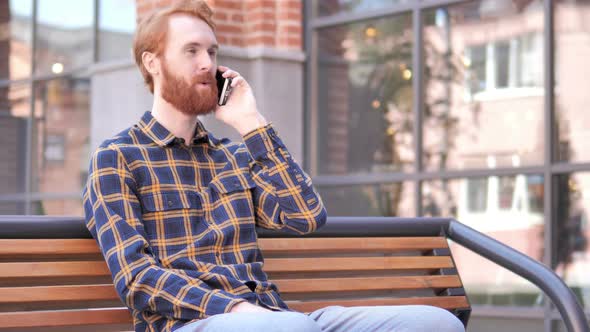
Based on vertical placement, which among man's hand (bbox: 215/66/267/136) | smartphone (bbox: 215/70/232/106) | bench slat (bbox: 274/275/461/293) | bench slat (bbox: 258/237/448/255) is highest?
smartphone (bbox: 215/70/232/106)

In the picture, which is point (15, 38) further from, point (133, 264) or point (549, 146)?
point (133, 264)

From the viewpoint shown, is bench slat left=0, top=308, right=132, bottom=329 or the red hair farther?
the red hair

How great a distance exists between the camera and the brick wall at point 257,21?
24.5 feet

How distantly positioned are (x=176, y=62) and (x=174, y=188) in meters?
0.42

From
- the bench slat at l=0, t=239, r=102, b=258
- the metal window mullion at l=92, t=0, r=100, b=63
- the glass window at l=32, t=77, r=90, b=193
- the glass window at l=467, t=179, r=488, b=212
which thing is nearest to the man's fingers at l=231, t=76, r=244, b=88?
the bench slat at l=0, t=239, r=102, b=258

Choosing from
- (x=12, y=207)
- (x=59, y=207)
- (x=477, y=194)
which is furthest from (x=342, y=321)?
(x=12, y=207)

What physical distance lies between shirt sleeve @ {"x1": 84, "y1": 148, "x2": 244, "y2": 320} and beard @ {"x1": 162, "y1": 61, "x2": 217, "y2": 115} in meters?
0.32

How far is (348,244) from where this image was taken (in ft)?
13.1

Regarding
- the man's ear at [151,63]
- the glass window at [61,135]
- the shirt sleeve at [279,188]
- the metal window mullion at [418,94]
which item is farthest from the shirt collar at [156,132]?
the glass window at [61,135]

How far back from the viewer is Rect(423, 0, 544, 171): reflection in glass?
6766 millimetres

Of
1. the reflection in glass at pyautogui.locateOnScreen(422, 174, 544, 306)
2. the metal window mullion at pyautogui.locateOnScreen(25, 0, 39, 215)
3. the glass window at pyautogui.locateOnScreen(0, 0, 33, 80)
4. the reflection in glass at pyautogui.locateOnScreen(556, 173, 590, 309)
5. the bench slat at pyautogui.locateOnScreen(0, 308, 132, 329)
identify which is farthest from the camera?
the glass window at pyautogui.locateOnScreen(0, 0, 33, 80)

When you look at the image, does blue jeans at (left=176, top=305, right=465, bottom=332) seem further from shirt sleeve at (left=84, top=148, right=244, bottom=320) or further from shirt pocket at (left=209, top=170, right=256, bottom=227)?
shirt pocket at (left=209, top=170, right=256, bottom=227)

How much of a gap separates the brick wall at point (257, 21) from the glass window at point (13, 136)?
9.34 ft

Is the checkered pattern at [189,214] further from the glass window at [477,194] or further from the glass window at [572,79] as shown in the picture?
the glass window at [477,194]
